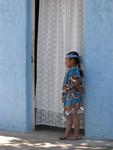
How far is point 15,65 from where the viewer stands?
344 inches

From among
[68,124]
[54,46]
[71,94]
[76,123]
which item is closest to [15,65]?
[54,46]

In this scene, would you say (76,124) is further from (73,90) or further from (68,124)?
(73,90)

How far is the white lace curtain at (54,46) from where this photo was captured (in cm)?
824

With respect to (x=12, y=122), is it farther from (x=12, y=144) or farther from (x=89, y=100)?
(x=89, y=100)

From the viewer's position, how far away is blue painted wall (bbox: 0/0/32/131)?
863 cm

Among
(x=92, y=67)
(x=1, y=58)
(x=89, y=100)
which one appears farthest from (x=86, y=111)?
(x=1, y=58)

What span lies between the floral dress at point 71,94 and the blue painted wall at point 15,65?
102 centimetres

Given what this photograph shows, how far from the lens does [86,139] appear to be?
25.9 ft

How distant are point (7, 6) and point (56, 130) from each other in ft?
8.14

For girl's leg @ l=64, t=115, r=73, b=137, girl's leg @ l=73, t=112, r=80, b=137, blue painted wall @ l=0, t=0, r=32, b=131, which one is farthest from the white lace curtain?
girl's leg @ l=73, t=112, r=80, b=137

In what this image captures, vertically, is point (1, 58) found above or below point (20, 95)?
above

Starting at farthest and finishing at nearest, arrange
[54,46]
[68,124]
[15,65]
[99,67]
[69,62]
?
[15,65] → [54,46] → [68,124] → [69,62] → [99,67]

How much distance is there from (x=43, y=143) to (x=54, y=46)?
181 cm

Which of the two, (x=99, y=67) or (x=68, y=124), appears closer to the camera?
(x=99, y=67)
